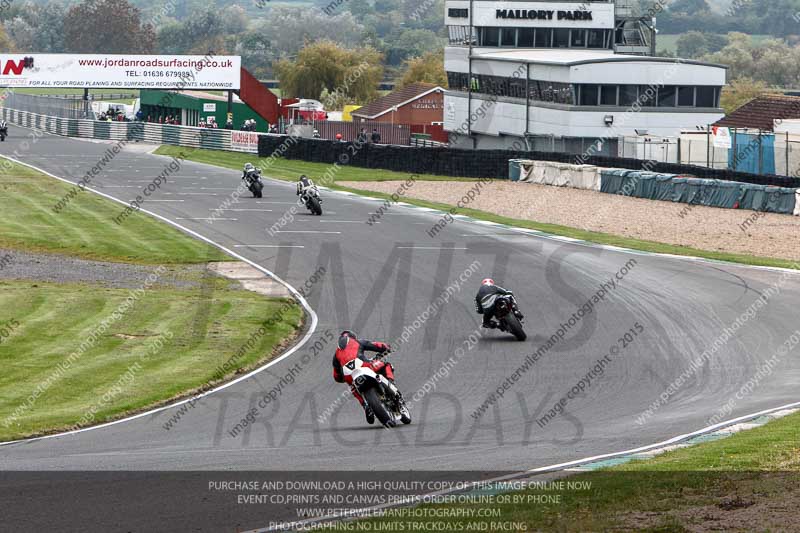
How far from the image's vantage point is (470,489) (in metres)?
11.3

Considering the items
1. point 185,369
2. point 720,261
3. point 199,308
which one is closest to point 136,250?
point 199,308

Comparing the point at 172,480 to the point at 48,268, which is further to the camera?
the point at 48,268

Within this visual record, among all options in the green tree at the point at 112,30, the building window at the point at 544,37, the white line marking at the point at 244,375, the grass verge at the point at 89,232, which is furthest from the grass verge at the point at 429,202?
the green tree at the point at 112,30

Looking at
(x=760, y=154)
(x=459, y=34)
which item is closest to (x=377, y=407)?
(x=760, y=154)

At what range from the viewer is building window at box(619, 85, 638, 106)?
66000 millimetres

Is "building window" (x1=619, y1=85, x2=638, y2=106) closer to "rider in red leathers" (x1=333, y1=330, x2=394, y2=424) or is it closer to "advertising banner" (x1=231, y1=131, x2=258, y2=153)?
"advertising banner" (x1=231, y1=131, x2=258, y2=153)

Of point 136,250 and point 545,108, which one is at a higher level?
point 545,108

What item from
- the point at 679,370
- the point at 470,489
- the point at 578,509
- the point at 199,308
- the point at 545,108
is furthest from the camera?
the point at 545,108

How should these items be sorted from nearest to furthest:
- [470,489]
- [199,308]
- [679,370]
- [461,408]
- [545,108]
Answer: [470,489] → [461,408] → [679,370] → [199,308] → [545,108]

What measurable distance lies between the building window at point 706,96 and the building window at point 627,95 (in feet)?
14.0

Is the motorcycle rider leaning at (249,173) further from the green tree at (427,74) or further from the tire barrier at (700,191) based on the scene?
the green tree at (427,74)

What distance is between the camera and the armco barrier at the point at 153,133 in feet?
214

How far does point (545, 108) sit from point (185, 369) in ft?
173

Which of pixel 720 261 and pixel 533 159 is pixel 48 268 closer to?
pixel 720 261
